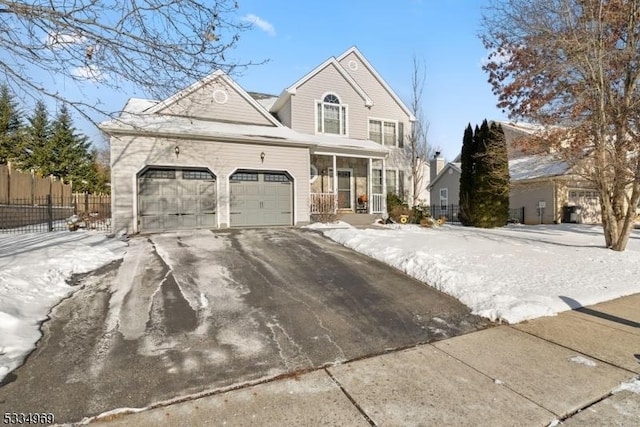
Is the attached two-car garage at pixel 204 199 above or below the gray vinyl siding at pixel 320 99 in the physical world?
below

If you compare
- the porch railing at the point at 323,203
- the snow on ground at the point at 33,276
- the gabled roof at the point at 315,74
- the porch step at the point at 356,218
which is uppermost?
the gabled roof at the point at 315,74

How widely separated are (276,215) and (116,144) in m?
5.88

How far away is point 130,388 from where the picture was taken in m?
2.92

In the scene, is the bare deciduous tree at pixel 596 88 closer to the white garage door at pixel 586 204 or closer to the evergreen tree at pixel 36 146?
the white garage door at pixel 586 204

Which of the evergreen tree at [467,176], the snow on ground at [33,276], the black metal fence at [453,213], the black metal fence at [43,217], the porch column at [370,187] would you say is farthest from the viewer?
the black metal fence at [453,213]

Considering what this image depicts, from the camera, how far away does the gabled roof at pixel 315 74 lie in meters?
15.2

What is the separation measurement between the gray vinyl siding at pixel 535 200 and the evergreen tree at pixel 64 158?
1449 inches

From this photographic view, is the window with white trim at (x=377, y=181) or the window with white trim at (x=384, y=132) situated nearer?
the window with white trim at (x=377, y=181)

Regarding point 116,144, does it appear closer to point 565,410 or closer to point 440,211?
point 565,410

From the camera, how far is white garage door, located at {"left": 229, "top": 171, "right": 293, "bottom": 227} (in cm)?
1211

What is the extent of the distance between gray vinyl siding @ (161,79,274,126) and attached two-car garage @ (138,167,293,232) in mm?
2597

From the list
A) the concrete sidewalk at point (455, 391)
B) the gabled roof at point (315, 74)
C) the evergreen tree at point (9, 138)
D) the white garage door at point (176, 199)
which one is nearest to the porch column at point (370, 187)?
the gabled roof at point (315, 74)

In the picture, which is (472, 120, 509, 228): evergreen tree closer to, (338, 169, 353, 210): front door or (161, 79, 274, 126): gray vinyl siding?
(338, 169, 353, 210): front door

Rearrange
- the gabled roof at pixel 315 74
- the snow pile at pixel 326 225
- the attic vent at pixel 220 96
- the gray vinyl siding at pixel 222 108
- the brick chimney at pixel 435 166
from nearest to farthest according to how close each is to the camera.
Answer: the snow pile at pixel 326 225 → the gray vinyl siding at pixel 222 108 → the attic vent at pixel 220 96 → the gabled roof at pixel 315 74 → the brick chimney at pixel 435 166
